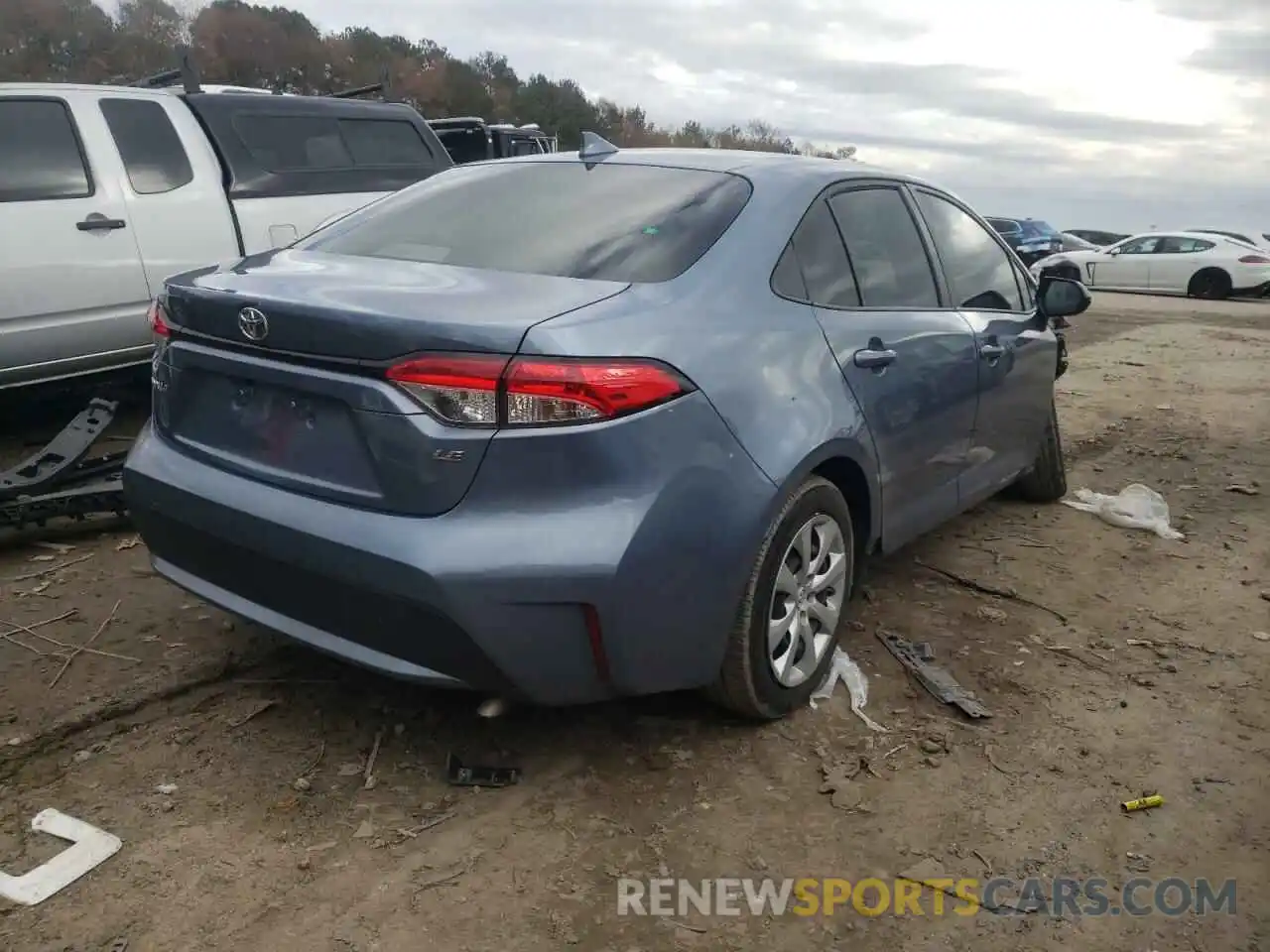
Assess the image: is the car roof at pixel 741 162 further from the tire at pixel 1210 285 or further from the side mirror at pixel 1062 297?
the tire at pixel 1210 285

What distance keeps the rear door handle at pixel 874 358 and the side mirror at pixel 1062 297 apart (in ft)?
5.11

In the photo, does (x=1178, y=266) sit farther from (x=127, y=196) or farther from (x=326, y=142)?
(x=127, y=196)

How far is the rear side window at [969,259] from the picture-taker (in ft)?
13.1

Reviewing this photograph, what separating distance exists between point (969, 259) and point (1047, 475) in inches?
60.6

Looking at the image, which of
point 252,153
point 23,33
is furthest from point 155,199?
point 23,33

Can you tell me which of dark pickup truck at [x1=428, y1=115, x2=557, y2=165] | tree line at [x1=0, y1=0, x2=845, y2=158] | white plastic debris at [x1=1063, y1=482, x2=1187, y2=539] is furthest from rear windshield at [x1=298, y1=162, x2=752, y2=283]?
tree line at [x1=0, y1=0, x2=845, y2=158]

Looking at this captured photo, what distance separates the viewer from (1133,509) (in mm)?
5246

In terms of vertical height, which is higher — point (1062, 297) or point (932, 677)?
point (1062, 297)

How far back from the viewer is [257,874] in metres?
2.39

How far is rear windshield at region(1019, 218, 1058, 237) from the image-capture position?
2545 centimetres

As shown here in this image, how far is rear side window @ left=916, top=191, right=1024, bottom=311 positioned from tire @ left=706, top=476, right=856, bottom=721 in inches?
51.0

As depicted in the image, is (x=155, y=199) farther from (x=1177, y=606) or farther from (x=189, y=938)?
(x=1177, y=606)

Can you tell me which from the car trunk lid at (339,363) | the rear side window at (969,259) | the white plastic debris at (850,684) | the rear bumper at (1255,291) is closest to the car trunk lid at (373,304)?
the car trunk lid at (339,363)

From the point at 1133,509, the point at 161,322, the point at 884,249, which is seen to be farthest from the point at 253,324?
the point at 1133,509
